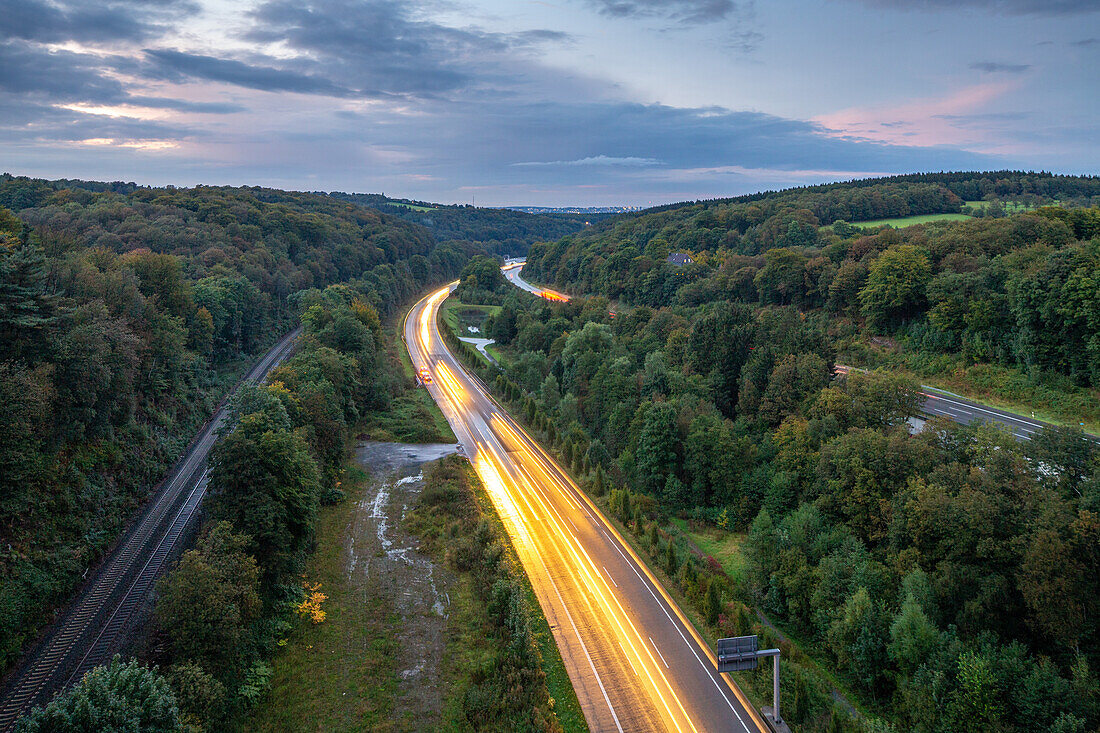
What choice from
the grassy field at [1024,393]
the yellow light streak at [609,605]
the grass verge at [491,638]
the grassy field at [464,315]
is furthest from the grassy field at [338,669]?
the grassy field at [464,315]

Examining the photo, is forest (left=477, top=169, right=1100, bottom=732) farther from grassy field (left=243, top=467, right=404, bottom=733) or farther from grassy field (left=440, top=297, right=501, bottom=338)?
grassy field (left=440, top=297, right=501, bottom=338)

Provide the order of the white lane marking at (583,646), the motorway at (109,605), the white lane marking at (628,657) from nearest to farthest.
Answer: the motorway at (109,605), the white lane marking at (583,646), the white lane marking at (628,657)

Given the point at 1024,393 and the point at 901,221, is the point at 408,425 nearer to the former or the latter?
the point at 1024,393

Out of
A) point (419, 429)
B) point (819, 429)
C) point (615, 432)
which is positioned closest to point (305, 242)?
point (419, 429)

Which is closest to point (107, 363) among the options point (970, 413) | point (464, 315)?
point (970, 413)

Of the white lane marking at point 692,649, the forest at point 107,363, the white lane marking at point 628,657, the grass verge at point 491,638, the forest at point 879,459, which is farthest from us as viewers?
the forest at point 107,363

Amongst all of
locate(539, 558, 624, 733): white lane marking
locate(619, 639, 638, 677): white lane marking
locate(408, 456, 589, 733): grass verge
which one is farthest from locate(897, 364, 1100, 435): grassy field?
locate(408, 456, 589, 733): grass verge

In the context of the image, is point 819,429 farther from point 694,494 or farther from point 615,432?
point 615,432

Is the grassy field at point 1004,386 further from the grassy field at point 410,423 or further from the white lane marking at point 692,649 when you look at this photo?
the grassy field at point 410,423
